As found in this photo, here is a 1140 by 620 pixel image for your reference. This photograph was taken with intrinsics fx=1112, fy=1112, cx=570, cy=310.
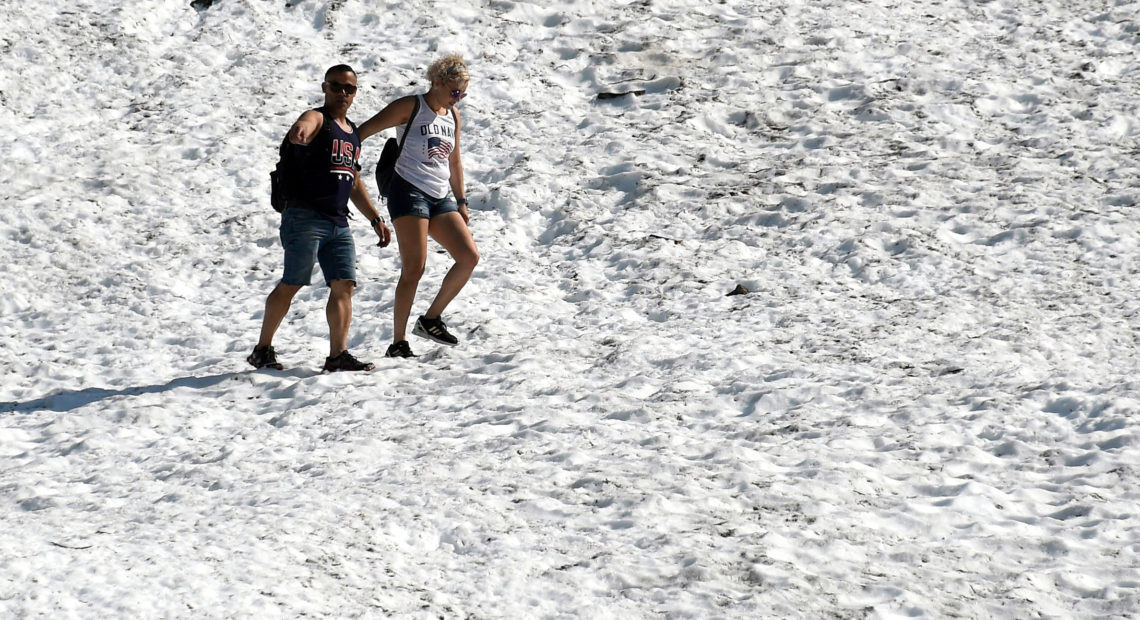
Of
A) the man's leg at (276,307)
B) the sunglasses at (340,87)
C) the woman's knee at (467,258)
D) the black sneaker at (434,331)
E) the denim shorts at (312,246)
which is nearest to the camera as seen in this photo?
the sunglasses at (340,87)

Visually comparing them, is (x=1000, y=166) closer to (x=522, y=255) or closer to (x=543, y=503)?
(x=522, y=255)

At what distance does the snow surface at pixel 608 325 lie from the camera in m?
5.33

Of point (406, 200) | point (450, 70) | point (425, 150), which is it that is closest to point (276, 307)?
point (406, 200)

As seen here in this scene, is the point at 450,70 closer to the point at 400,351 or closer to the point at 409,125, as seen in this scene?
the point at 409,125

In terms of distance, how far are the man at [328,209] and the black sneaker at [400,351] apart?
38 cm

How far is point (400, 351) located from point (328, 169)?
1.51 m

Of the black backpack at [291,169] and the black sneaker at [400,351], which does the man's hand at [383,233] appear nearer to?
the black backpack at [291,169]

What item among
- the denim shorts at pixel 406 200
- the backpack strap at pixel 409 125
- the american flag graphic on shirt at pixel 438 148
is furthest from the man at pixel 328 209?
the american flag graphic on shirt at pixel 438 148

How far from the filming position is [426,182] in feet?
26.5

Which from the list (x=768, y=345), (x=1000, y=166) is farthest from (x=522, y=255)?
(x=1000, y=166)

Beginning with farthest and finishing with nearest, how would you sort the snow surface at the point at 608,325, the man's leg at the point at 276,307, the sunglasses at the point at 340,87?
the man's leg at the point at 276,307
the sunglasses at the point at 340,87
the snow surface at the point at 608,325

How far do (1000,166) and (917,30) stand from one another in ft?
10.3

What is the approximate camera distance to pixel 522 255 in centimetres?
1013

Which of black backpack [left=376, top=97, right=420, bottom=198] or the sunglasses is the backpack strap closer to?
black backpack [left=376, top=97, right=420, bottom=198]
